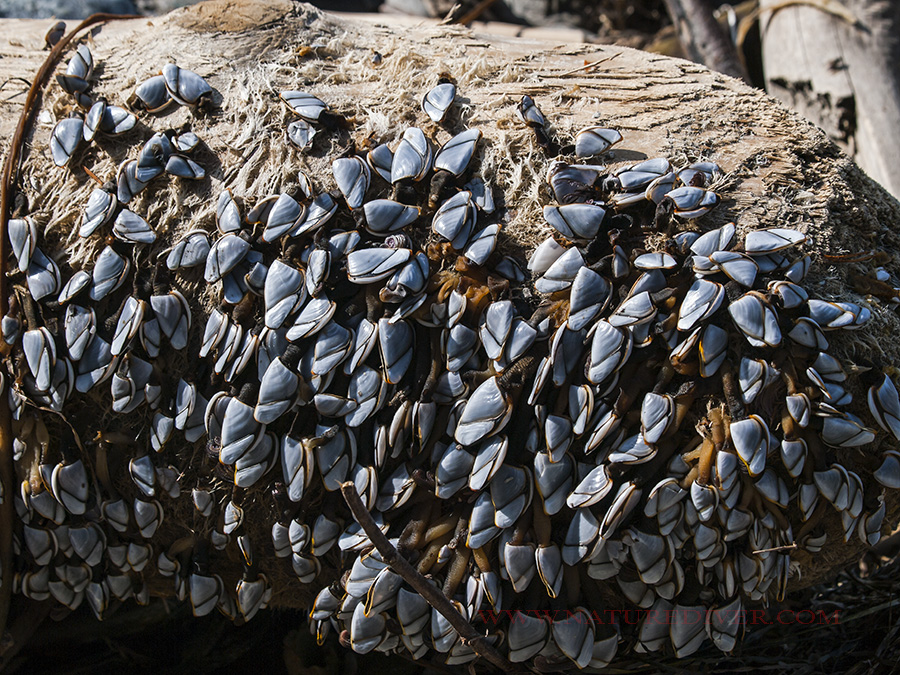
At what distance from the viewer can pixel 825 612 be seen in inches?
69.9

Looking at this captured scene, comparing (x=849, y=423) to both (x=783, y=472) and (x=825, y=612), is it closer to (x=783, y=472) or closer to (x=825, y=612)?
(x=783, y=472)

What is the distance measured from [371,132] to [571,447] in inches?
28.3

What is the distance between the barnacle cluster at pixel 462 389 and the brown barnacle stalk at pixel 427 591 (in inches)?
1.7

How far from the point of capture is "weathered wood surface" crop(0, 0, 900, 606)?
1.38 m

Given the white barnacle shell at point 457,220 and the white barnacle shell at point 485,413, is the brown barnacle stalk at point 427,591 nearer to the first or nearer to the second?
the white barnacle shell at point 485,413

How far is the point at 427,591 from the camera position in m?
1.27

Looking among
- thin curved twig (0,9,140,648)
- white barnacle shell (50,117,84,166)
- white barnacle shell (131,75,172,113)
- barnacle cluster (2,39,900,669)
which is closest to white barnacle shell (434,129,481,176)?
barnacle cluster (2,39,900,669)

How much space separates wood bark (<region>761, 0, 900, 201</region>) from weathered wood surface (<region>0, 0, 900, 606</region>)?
1501 mm

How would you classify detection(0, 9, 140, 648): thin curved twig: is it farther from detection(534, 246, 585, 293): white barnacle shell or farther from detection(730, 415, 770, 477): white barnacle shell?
detection(730, 415, 770, 477): white barnacle shell

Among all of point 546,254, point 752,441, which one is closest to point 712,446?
point 752,441

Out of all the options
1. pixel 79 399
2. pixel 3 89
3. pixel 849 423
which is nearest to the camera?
pixel 849 423

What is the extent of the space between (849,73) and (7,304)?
3043 mm

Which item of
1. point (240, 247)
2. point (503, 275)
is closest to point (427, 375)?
point (503, 275)

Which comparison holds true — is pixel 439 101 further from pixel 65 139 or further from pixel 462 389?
pixel 65 139
